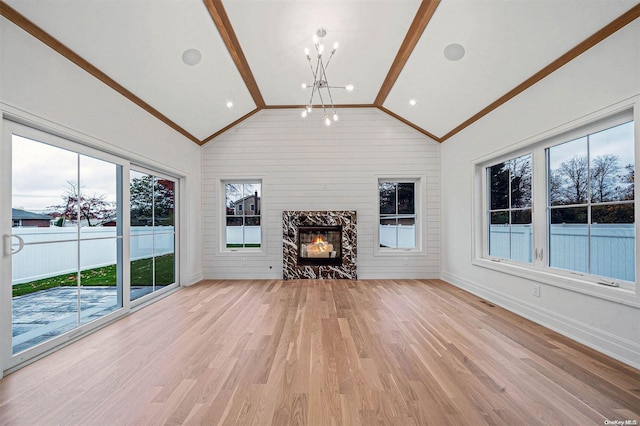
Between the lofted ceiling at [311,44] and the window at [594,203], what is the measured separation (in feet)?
2.76

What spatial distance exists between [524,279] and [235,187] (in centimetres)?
473

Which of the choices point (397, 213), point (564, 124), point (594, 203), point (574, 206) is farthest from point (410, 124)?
point (594, 203)

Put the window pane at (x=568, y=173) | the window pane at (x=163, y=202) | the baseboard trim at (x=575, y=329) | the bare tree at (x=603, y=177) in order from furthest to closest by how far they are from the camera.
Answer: the window pane at (x=163, y=202) → the window pane at (x=568, y=173) → the bare tree at (x=603, y=177) → the baseboard trim at (x=575, y=329)

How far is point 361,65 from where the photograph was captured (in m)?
3.81

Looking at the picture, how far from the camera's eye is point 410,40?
3.19 meters

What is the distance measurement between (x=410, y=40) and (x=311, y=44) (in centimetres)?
120

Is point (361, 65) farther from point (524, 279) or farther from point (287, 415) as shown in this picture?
point (287, 415)

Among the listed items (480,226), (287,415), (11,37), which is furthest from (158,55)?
(480,226)

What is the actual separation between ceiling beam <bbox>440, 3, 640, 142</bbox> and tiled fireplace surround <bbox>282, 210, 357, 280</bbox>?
273cm

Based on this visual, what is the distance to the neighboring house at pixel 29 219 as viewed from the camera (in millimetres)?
2053

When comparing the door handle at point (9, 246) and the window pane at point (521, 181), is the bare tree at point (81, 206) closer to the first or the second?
the door handle at point (9, 246)

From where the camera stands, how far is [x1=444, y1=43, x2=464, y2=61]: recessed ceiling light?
9.82 ft

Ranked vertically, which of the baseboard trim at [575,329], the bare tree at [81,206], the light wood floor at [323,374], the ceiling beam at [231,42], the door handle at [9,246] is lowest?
the light wood floor at [323,374]

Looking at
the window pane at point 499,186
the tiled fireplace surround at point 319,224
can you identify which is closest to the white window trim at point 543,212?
the window pane at point 499,186
